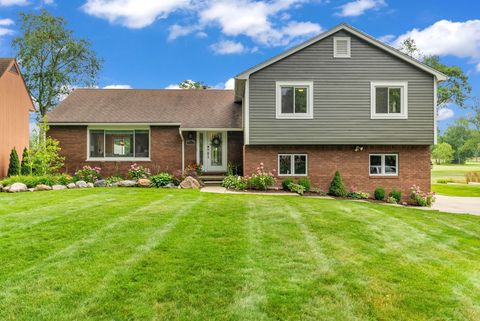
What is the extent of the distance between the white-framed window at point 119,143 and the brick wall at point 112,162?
27 cm

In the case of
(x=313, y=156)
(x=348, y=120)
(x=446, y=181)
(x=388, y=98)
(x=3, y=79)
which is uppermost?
(x=3, y=79)

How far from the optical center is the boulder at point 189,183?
48.4 feet

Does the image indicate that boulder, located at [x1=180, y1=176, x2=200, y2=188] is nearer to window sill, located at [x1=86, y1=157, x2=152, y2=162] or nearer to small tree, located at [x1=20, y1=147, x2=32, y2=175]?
window sill, located at [x1=86, y1=157, x2=152, y2=162]

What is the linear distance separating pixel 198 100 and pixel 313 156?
26.0 feet

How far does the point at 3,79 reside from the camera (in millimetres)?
17750

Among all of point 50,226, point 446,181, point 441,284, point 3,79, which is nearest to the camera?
point 441,284

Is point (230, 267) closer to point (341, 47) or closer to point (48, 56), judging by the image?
point (341, 47)

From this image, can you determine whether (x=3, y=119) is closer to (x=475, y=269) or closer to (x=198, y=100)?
(x=198, y=100)

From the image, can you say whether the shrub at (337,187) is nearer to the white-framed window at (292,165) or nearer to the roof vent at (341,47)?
the white-framed window at (292,165)

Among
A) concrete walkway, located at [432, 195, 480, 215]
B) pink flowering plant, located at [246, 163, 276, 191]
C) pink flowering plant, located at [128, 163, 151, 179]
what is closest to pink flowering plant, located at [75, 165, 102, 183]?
pink flowering plant, located at [128, 163, 151, 179]

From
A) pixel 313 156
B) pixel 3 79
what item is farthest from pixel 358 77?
pixel 3 79

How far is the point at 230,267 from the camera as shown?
→ 15.6 ft

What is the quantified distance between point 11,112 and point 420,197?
20468 millimetres

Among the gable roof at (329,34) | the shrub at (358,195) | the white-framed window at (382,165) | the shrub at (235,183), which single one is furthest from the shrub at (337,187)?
the gable roof at (329,34)
